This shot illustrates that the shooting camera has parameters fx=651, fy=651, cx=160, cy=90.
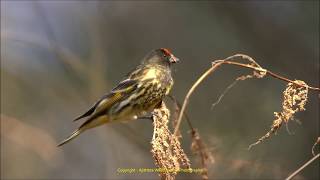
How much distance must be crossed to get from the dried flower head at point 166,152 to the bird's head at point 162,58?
4.98 ft

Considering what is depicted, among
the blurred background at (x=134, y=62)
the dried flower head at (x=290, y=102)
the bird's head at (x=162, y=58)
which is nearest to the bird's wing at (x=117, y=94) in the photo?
the bird's head at (x=162, y=58)

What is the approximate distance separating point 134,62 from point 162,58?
4879 mm

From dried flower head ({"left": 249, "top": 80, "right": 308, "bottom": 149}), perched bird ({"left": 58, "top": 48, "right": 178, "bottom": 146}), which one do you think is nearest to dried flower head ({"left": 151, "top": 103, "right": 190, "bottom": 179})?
dried flower head ({"left": 249, "top": 80, "right": 308, "bottom": 149})

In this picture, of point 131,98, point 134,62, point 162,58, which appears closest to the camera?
point 131,98

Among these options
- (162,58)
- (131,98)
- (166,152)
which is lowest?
(166,152)

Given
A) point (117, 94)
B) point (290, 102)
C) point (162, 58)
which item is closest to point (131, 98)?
point (117, 94)

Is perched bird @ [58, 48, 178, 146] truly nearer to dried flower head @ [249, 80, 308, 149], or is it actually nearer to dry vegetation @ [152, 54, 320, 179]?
dry vegetation @ [152, 54, 320, 179]

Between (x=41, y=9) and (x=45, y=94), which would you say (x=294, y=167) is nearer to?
(x=41, y=9)

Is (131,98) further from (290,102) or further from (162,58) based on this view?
(290,102)

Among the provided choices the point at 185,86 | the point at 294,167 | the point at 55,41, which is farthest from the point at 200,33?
the point at 55,41

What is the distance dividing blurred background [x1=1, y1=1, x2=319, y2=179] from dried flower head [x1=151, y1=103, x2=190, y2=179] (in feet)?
6.36

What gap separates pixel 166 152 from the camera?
3020mm

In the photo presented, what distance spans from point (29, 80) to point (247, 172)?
519 cm

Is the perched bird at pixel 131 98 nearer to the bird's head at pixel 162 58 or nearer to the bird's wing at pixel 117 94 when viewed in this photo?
the bird's wing at pixel 117 94
